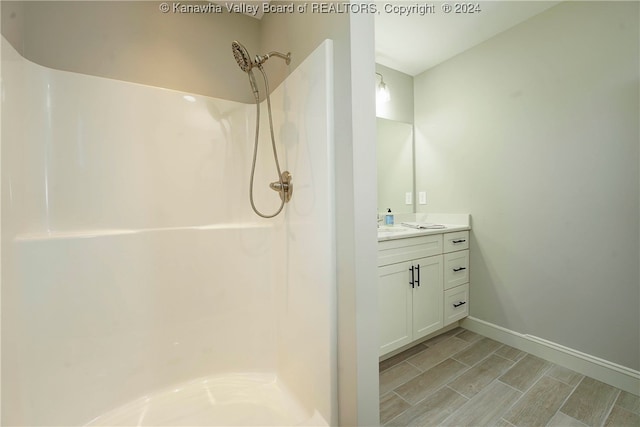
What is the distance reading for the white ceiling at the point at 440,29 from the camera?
1.75 m

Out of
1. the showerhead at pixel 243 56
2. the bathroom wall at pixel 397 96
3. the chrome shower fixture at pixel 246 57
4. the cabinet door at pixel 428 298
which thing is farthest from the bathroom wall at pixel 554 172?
the showerhead at pixel 243 56

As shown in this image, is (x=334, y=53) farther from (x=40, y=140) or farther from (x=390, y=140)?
(x=390, y=140)

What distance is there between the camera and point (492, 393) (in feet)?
4.78

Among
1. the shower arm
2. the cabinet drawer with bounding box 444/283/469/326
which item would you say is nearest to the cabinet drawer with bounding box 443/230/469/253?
the cabinet drawer with bounding box 444/283/469/326

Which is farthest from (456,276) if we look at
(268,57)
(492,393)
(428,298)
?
(268,57)

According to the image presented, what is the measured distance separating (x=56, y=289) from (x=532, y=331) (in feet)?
9.17

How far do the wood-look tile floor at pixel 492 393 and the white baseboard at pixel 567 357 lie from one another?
0.04m

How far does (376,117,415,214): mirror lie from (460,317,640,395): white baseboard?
1.20m

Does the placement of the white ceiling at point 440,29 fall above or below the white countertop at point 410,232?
above

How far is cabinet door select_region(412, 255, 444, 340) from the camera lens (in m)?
1.81

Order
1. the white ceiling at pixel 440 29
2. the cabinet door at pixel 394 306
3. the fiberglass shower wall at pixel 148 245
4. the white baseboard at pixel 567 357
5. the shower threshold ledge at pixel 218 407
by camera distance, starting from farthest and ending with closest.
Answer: the white ceiling at pixel 440 29 → the cabinet door at pixel 394 306 → the white baseboard at pixel 567 357 → the shower threshold ledge at pixel 218 407 → the fiberglass shower wall at pixel 148 245

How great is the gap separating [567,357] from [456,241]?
964 millimetres

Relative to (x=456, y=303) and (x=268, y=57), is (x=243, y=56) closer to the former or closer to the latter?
(x=268, y=57)

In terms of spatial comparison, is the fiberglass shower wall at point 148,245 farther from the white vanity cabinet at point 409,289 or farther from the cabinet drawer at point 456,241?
the cabinet drawer at point 456,241
